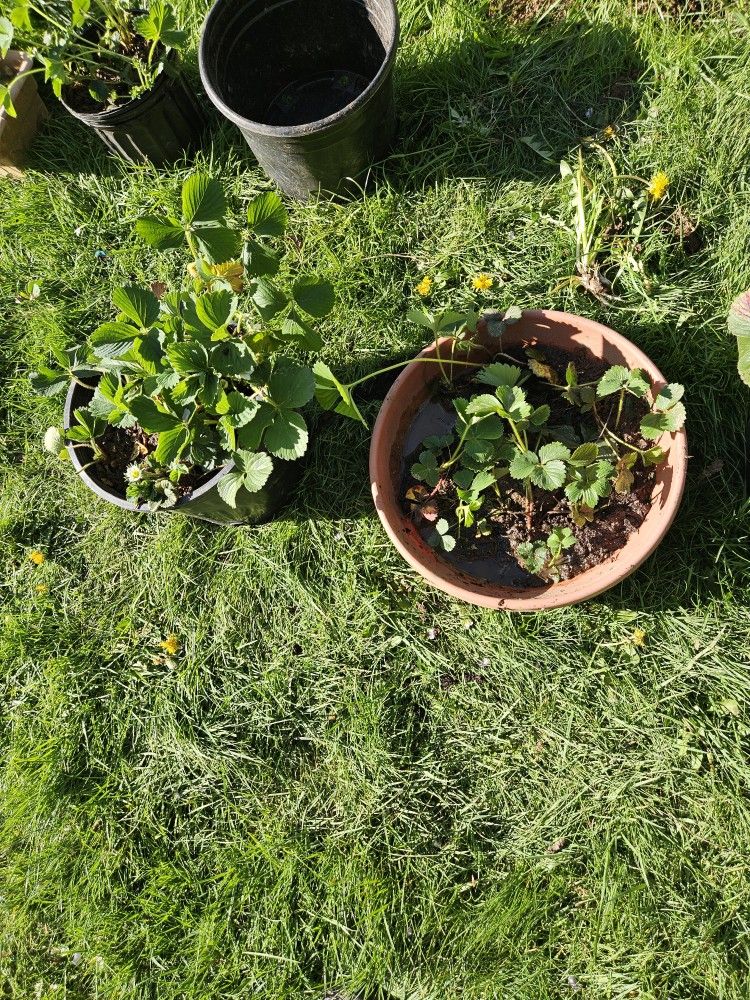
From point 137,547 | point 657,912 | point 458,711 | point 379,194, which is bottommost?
point 657,912

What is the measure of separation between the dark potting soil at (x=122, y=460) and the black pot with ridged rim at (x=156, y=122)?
1.03m

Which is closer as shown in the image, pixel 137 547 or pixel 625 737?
pixel 625 737

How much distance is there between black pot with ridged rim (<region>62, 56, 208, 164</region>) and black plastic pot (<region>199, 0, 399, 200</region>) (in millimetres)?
238

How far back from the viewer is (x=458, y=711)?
1.93 meters

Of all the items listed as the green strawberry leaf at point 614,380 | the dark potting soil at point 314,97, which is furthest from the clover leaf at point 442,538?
the dark potting soil at point 314,97

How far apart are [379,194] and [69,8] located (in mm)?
1065

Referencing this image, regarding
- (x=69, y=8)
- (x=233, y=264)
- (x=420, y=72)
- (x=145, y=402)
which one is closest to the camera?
(x=145, y=402)

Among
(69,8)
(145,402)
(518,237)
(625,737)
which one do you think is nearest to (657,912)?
(625,737)

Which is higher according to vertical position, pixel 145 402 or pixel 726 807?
pixel 145 402

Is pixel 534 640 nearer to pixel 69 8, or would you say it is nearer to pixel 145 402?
pixel 145 402

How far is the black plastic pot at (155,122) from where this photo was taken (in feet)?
7.16

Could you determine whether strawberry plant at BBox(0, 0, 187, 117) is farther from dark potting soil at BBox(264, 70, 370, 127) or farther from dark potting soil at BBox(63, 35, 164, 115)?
dark potting soil at BBox(264, 70, 370, 127)

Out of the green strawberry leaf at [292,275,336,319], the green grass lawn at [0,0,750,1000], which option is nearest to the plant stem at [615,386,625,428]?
the green grass lawn at [0,0,750,1000]

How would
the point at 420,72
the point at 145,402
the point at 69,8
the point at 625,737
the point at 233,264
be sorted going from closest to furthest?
the point at 145,402, the point at 233,264, the point at 625,737, the point at 69,8, the point at 420,72
